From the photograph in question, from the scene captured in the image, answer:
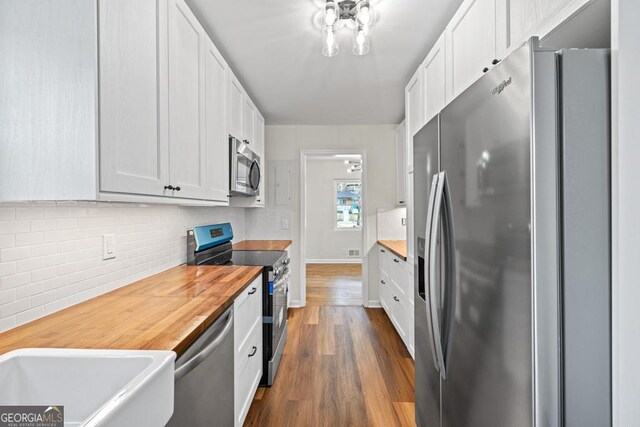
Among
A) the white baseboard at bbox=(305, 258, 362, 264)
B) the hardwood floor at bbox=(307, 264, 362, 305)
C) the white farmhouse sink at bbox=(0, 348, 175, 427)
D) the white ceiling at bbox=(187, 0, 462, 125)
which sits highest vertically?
the white ceiling at bbox=(187, 0, 462, 125)

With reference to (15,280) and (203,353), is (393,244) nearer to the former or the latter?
(203,353)

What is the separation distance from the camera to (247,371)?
187cm

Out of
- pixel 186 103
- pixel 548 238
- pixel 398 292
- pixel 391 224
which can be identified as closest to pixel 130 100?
pixel 186 103

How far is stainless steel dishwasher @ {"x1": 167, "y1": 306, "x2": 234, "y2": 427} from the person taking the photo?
98 cm

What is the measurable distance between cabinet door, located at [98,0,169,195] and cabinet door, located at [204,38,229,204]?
59 centimetres

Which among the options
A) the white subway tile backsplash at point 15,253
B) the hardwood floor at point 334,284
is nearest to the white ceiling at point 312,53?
the white subway tile backsplash at point 15,253

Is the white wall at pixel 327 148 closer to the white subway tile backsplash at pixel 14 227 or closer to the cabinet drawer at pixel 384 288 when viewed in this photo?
the cabinet drawer at pixel 384 288

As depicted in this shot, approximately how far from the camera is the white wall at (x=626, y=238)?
70 centimetres

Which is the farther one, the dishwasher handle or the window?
the window

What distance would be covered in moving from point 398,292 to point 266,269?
1434 mm

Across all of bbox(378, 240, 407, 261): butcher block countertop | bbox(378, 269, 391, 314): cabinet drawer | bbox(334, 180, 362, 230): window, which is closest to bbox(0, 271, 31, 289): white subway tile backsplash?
bbox(378, 240, 407, 261): butcher block countertop

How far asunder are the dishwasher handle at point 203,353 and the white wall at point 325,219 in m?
6.08

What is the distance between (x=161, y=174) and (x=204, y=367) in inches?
31.3

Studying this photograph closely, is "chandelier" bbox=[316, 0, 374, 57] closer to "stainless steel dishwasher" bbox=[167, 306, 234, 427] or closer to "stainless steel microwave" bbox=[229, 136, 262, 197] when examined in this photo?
"stainless steel microwave" bbox=[229, 136, 262, 197]
